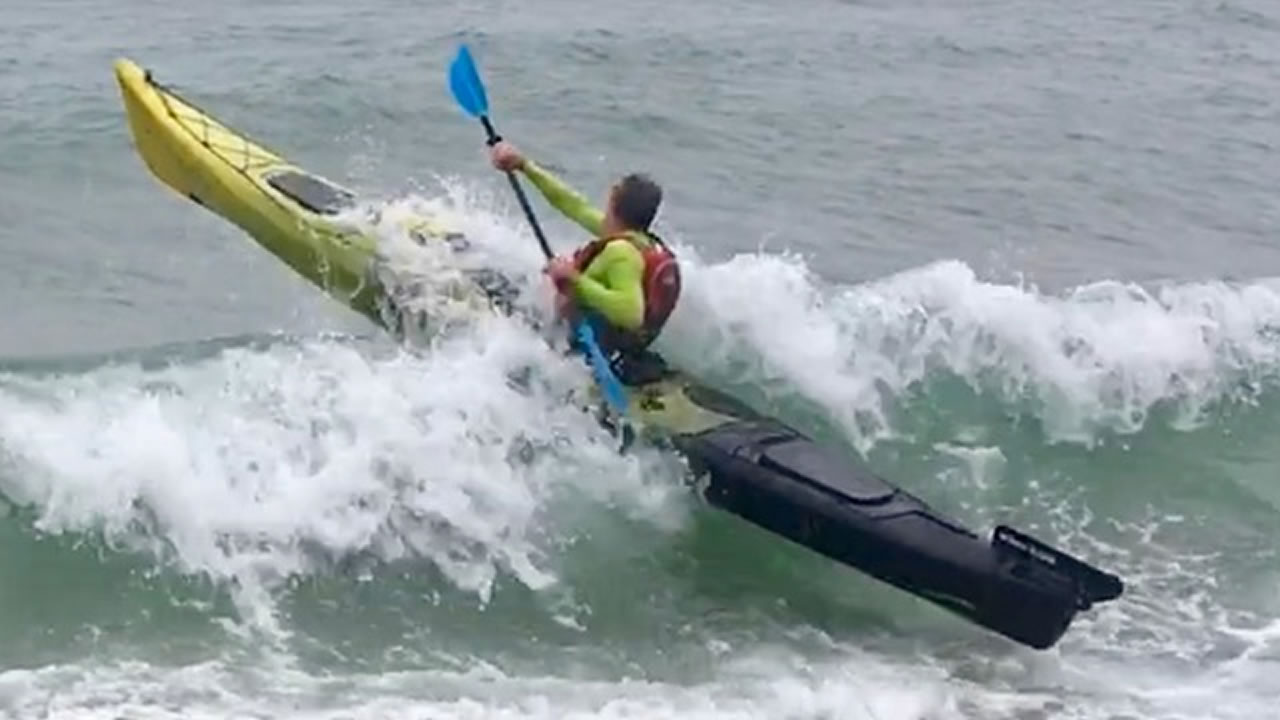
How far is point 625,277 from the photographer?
817 centimetres

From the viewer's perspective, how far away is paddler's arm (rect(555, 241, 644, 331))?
8148mm

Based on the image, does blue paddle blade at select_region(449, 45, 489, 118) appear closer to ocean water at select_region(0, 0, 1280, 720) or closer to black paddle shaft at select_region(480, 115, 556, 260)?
black paddle shaft at select_region(480, 115, 556, 260)

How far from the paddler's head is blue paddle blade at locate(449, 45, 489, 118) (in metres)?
1.40

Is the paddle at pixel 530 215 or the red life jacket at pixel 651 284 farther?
the red life jacket at pixel 651 284

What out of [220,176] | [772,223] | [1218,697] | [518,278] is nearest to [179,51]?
[772,223]

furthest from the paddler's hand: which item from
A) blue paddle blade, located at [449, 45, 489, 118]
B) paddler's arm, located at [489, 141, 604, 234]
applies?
blue paddle blade, located at [449, 45, 489, 118]

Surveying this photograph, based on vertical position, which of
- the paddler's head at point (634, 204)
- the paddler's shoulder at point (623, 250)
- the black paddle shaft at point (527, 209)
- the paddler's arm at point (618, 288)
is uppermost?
the black paddle shaft at point (527, 209)

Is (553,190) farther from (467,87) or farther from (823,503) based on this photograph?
(823,503)

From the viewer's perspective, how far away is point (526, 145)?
1462 centimetres

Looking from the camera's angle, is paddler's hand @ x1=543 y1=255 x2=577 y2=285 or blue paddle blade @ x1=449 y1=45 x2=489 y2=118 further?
blue paddle blade @ x1=449 y1=45 x2=489 y2=118

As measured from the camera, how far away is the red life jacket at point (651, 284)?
8.23m

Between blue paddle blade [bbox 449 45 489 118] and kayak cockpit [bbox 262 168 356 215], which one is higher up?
blue paddle blade [bbox 449 45 489 118]

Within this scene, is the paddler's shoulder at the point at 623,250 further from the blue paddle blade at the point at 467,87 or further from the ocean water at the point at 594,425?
the blue paddle blade at the point at 467,87

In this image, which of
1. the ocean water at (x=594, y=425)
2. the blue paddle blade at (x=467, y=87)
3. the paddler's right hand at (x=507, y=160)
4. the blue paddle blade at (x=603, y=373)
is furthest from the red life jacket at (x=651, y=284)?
the blue paddle blade at (x=467, y=87)
